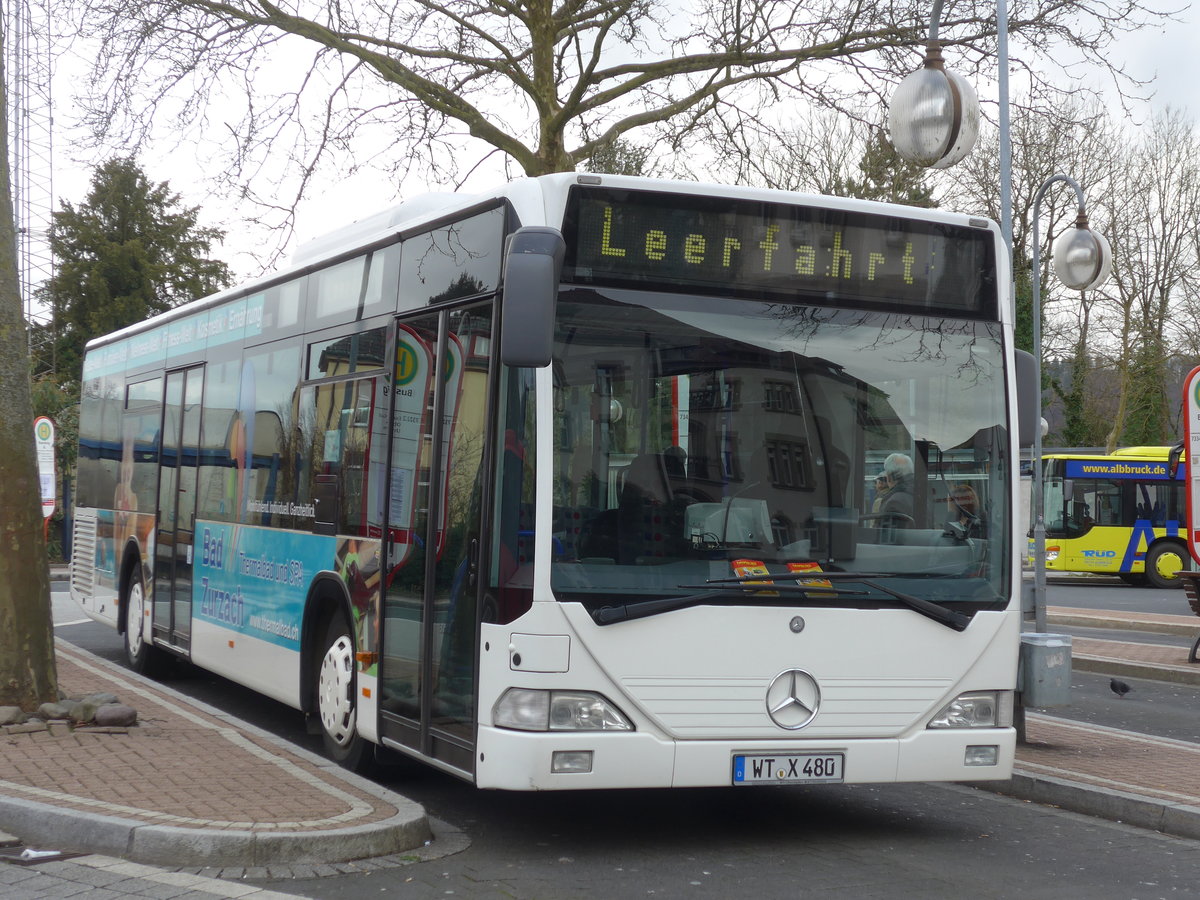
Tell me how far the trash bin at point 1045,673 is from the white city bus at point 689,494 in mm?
2426

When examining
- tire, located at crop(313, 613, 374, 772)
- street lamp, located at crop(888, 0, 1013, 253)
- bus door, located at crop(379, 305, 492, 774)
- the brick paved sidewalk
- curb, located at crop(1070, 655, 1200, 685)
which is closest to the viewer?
bus door, located at crop(379, 305, 492, 774)

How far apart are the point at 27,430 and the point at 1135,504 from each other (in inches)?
1186

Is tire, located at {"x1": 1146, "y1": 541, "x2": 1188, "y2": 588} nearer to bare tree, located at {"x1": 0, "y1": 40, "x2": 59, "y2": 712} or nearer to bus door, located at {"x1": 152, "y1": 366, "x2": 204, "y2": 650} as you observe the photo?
bus door, located at {"x1": 152, "y1": 366, "x2": 204, "y2": 650}

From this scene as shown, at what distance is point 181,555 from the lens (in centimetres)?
1158

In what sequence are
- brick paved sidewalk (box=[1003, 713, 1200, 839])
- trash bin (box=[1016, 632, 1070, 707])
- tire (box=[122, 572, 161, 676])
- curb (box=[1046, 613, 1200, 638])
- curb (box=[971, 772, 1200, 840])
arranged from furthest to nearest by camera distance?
curb (box=[1046, 613, 1200, 638]) → tire (box=[122, 572, 161, 676]) → trash bin (box=[1016, 632, 1070, 707]) → brick paved sidewalk (box=[1003, 713, 1200, 839]) → curb (box=[971, 772, 1200, 840])

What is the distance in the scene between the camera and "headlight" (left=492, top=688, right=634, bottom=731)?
605cm

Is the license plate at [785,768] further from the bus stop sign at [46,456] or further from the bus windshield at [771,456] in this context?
the bus stop sign at [46,456]

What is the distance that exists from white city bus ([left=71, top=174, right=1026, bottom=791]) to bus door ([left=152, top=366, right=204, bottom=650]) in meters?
4.12

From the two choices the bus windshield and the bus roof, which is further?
the bus roof

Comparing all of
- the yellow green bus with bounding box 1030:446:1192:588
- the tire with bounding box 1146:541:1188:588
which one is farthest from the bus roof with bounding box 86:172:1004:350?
the tire with bounding box 1146:541:1188:588

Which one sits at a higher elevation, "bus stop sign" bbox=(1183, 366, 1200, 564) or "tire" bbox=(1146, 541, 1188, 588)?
"bus stop sign" bbox=(1183, 366, 1200, 564)

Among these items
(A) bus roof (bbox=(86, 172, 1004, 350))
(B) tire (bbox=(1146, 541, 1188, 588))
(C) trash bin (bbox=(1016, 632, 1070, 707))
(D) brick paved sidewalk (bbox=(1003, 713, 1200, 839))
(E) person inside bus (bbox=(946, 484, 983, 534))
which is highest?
(A) bus roof (bbox=(86, 172, 1004, 350))

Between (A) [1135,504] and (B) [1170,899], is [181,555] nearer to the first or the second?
(B) [1170,899]

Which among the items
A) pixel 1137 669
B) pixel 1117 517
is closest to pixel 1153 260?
pixel 1117 517
